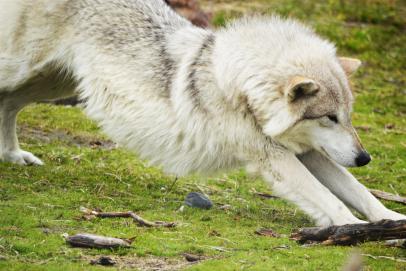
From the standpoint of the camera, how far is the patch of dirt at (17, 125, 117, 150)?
8.34 m

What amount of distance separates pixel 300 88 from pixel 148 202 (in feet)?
5.70

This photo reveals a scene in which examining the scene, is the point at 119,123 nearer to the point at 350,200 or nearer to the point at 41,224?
the point at 41,224

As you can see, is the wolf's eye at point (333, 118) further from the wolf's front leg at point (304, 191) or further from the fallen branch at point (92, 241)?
the fallen branch at point (92, 241)

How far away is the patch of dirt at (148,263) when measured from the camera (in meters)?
4.56

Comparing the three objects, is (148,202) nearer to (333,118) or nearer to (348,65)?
(333,118)

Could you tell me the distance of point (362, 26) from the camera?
1398 centimetres

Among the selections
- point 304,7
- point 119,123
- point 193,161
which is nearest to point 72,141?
point 119,123

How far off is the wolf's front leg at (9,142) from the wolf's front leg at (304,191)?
2532 mm

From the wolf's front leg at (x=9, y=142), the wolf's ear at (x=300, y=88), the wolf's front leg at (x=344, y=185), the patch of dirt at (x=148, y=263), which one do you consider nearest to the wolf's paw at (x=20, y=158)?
the wolf's front leg at (x=9, y=142)

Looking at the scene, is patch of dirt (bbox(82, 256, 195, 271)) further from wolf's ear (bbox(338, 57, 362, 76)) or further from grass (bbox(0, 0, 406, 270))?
wolf's ear (bbox(338, 57, 362, 76))

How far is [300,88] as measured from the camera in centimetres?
548

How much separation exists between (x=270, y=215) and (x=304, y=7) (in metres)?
8.71

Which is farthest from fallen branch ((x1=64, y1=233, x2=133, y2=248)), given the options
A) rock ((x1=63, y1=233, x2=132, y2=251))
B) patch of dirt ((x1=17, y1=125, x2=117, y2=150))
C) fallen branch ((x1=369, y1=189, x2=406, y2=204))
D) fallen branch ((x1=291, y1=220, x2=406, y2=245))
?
patch of dirt ((x1=17, y1=125, x2=117, y2=150))

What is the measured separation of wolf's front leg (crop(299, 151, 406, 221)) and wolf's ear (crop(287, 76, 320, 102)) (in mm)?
743
